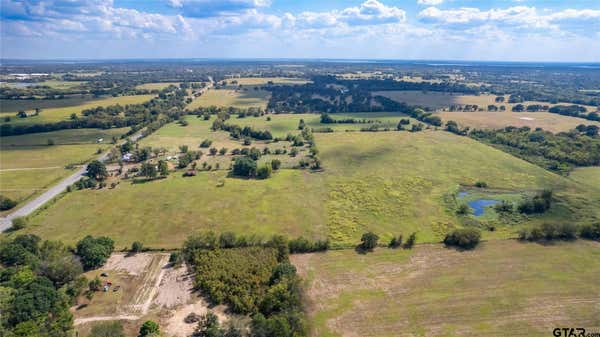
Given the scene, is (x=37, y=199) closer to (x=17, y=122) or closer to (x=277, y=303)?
(x=277, y=303)

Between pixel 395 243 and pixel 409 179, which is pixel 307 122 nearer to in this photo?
pixel 409 179

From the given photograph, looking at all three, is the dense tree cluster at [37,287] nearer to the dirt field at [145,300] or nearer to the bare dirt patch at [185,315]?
the dirt field at [145,300]

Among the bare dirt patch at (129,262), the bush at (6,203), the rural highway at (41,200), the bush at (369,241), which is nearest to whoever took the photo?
the bare dirt patch at (129,262)

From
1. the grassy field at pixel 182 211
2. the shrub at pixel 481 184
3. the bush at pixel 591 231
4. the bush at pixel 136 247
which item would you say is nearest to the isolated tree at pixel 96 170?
the grassy field at pixel 182 211

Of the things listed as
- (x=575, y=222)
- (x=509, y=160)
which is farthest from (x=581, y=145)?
(x=575, y=222)

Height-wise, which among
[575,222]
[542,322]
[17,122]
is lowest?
[542,322]
